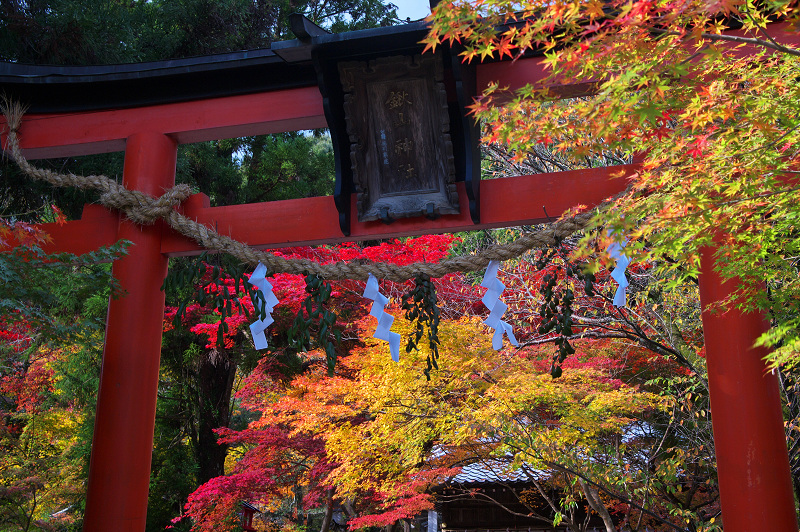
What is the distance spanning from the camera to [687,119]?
322 cm

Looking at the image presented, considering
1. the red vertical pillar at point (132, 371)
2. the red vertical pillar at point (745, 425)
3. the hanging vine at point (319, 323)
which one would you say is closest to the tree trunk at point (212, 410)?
the red vertical pillar at point (132, 371)

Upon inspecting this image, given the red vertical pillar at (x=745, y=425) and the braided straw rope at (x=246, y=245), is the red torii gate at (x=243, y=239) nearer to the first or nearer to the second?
the red vertical pillar at (x=745, y=425)

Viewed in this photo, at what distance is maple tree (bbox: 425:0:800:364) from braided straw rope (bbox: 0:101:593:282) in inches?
24.0

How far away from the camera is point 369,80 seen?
12.8 feet

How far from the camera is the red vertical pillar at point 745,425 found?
3.28 meters

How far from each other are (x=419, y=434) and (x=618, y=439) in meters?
2.50

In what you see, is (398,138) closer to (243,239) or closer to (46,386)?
(243,239)

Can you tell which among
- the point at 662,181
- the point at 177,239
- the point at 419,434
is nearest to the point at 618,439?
the point at 419,434

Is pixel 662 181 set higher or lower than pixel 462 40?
lower

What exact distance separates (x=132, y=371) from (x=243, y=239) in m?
1.11

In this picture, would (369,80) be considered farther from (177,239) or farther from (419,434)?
(419,434)

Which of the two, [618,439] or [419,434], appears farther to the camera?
[618,439]

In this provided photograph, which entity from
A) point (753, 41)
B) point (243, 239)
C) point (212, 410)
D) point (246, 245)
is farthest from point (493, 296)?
point (212, 410)

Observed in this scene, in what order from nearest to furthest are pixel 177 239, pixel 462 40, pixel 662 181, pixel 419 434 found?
pixel 662 181 < pixel 462 40 < pixel 177 239 < pixel 419 434
